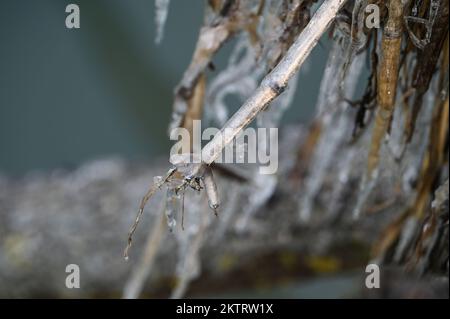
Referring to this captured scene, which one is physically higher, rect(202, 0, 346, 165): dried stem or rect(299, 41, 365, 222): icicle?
rect(299, 41, 365, 222): icicle

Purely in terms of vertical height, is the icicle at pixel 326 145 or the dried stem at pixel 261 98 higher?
the icicle at pixel 326 145

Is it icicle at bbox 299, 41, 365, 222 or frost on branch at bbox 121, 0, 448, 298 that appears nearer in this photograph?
frost on branch at bbox 121, 0, 448, 298

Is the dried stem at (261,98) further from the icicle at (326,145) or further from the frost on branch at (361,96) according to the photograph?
the icicle at (326,145)

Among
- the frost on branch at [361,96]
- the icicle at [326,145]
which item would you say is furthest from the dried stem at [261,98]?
the icicle at [326,145]

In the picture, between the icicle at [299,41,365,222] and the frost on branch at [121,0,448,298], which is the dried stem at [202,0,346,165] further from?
the icicle at [299,41,365,222]

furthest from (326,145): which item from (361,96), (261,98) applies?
(261,98)

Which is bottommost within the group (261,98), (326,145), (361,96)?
(261,98)

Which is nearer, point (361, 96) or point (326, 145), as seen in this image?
point (361, 96)

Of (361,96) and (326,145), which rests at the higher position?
(326,145)

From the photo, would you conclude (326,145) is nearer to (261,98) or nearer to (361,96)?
(361,96)

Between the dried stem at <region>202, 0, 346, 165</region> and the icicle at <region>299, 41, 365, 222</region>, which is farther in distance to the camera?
the icicle at <region>299, 41, 365, 222</region>

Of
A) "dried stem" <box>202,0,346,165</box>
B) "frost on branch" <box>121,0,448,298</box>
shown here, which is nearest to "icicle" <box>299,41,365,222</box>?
"frost on branch" <box>121,0,448,298</box>

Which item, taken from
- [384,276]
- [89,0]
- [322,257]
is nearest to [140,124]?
[89,0]
